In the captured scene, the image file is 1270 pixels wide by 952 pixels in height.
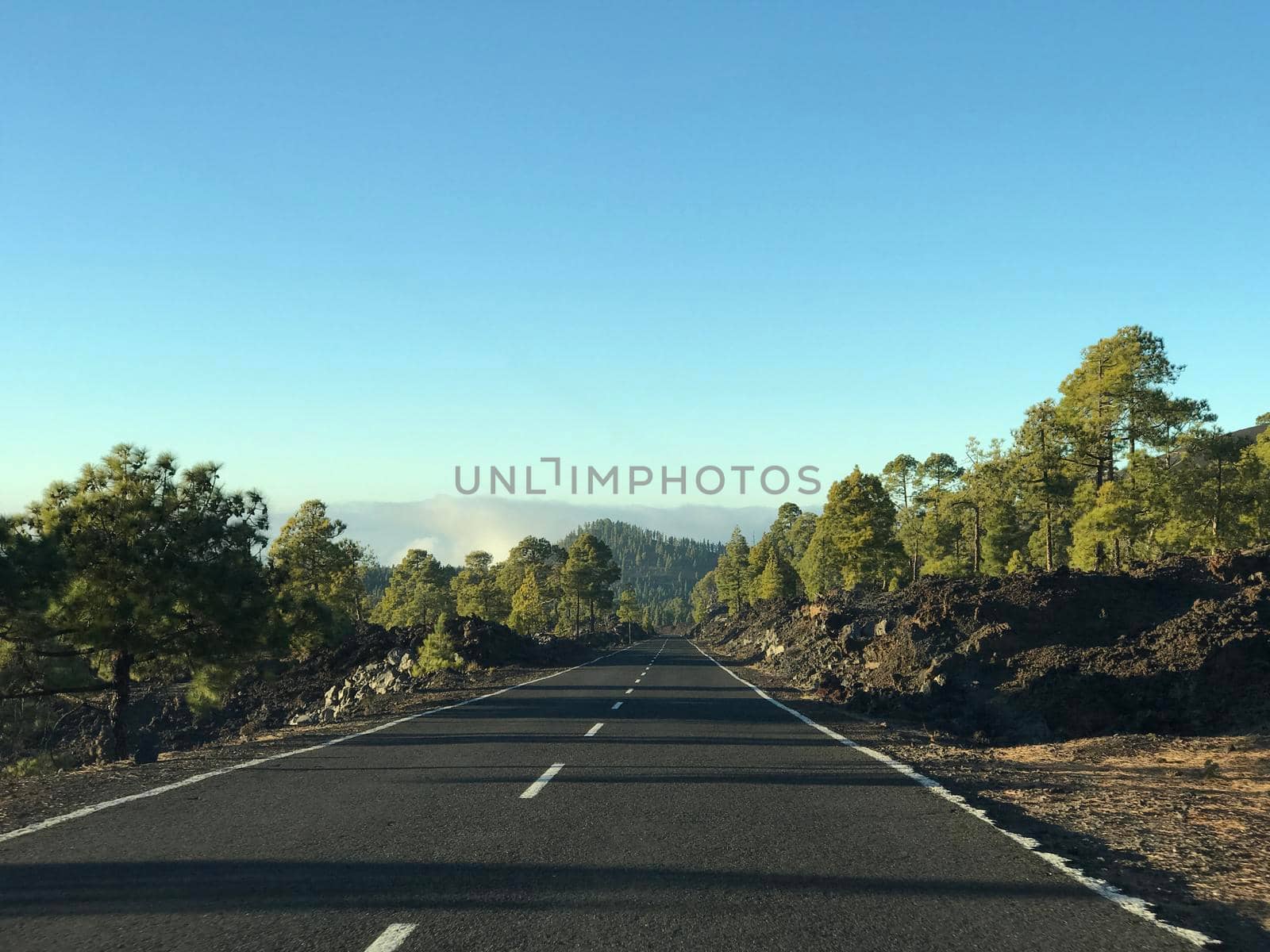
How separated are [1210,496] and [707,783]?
1624 inches

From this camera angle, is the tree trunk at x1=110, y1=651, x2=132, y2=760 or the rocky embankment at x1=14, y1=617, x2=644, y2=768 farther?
the rocky embankment at x1=14, y1=617, x2=644, y2=768

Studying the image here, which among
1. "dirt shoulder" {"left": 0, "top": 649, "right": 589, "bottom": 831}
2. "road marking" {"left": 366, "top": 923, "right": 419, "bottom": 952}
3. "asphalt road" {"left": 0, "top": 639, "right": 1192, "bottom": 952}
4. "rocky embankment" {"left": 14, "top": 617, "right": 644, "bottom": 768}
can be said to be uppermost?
"road marking" {"left": 366, "top": 923, "right": 419, "bottom": 952}

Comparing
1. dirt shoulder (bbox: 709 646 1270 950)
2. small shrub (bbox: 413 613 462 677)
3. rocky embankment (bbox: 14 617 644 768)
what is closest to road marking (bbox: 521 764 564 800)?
dirt shoulder (bbox: 709 646 1270 950)

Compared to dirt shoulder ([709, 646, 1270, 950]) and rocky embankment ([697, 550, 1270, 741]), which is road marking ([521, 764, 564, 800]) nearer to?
dirt shoulder ([709, 646, 1270, 950])

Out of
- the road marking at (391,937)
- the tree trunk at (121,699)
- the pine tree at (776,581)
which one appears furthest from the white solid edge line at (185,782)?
the pine tree at (776,581)

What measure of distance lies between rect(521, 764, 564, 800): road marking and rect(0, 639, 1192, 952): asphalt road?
49mm

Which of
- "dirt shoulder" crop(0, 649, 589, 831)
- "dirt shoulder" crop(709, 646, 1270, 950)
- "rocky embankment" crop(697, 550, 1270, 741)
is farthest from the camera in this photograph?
"rocky embankment" crop(697, 550, 1270, 741)

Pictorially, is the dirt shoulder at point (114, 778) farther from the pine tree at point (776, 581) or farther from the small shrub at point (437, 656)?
the pine tree at point (776, 581)

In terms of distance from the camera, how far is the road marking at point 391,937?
4168mm

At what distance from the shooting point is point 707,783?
9.04 meters

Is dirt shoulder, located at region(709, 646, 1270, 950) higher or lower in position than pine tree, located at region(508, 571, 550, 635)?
higher

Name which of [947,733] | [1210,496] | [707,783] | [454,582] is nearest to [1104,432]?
[1210,496]

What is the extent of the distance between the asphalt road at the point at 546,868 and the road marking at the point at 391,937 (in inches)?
0.5

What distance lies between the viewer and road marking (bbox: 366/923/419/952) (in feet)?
13.7
